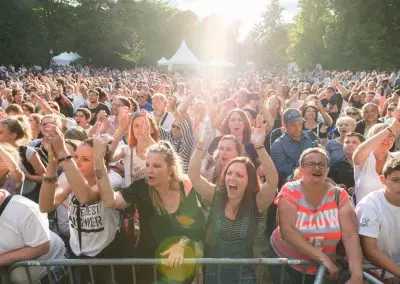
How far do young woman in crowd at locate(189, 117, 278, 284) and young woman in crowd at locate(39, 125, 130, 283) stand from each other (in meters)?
0.78

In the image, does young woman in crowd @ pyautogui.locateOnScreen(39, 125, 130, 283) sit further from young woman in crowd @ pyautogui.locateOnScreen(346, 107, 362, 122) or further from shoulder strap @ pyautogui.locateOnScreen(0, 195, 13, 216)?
young woman in crowd @ pyautogui.locateOnScreen(346, 107, 362, 122)

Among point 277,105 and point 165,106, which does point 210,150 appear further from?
point 277,105

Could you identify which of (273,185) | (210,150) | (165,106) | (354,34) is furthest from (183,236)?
(354,34)

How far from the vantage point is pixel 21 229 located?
292 centimetres

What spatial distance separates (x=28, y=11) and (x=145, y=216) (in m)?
52.3

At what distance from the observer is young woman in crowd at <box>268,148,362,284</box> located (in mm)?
2906

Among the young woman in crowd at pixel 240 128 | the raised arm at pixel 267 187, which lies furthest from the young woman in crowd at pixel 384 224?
the young woman in crowd at pixel 240 128

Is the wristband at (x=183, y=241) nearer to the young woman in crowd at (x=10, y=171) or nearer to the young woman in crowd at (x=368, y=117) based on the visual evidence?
the young woman in crowd at (x=10, y=171)

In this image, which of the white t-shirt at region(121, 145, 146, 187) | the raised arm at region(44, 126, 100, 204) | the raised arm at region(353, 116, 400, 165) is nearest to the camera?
the raised arm at region(44, 126, 100, 204)

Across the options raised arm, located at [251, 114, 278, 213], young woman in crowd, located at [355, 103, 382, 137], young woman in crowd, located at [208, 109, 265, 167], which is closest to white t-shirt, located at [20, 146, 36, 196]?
young woman in crowd, located at [208, 109, 265, 167]

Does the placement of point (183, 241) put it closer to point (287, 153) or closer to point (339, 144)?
point (287, 153)

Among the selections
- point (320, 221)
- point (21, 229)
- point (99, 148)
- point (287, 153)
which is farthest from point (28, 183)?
point (320, 221)

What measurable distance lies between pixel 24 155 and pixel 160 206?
2.15m

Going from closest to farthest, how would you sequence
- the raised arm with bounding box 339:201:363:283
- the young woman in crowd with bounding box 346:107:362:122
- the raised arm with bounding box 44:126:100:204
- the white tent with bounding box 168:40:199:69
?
1. the raised arm with bounding box 339:201:363:283
2. the raised arm with bounding box 44:126:100:204
3. the young woman in crowd with bounding box 346:107:362:122
4. the white tent with bounding box 168:40:199:69
